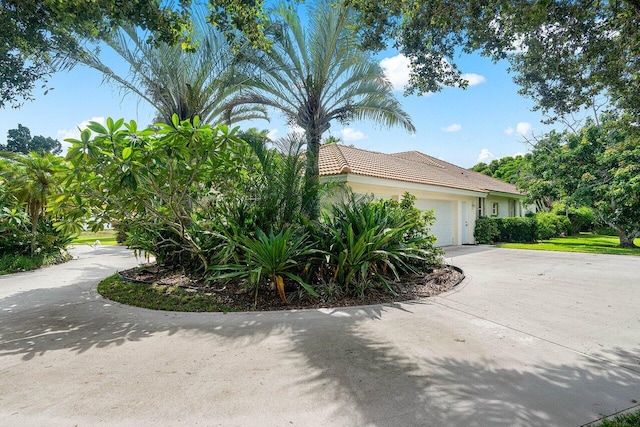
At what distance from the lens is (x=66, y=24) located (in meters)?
5.36

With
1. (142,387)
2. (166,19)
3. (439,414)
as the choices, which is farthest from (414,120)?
(142,387)

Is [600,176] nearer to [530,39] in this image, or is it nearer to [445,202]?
[445,202]

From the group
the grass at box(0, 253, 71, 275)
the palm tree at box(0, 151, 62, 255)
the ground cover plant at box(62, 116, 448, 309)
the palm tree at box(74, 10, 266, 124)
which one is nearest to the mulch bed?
the ground cover plant at box(62, 116, 448, 309)

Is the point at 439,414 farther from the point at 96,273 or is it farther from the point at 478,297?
the point at 96,273

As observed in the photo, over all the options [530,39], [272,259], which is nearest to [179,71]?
[272,259]

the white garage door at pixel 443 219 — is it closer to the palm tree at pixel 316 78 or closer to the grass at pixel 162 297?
the palm tree at pixel 316 78

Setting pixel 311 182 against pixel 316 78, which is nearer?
pixel 311 182

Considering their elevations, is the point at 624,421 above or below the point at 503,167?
below

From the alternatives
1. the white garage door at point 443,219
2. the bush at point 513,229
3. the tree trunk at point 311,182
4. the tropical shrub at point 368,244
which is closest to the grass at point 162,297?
the tropical shrub at point 368,244

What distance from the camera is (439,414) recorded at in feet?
9.16

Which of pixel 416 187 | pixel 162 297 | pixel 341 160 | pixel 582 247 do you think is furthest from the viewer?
pixel 582 247

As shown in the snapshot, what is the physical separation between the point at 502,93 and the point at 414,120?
2.73m

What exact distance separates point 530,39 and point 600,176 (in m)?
15.0

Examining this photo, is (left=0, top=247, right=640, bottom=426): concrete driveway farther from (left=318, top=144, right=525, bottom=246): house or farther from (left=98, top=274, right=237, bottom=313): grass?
(left=318, top=144, right=525, bottom=246): house
